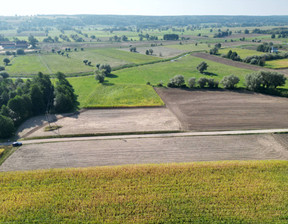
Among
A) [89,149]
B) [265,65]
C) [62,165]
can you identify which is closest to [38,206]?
[62,165]

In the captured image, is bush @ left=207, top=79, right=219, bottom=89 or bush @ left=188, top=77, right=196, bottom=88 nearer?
bush @ left=207, top=79, right=219, bottom=89

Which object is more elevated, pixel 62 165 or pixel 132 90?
pixel 132 90

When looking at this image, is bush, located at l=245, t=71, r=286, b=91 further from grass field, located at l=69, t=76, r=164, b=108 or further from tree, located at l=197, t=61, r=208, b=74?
grass field, located at l=69, t=76, r=164, b=108

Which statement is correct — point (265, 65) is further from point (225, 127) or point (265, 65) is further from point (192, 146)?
point (192, 146)

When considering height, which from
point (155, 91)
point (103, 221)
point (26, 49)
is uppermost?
point (26, 49)

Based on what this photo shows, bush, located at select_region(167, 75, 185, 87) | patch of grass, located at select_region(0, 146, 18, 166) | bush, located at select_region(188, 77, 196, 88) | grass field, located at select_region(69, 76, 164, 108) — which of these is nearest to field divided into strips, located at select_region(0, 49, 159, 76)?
grass field, located at select_region(69, 76, 164, 108)

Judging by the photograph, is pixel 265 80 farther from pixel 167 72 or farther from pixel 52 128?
pixel 52 128
